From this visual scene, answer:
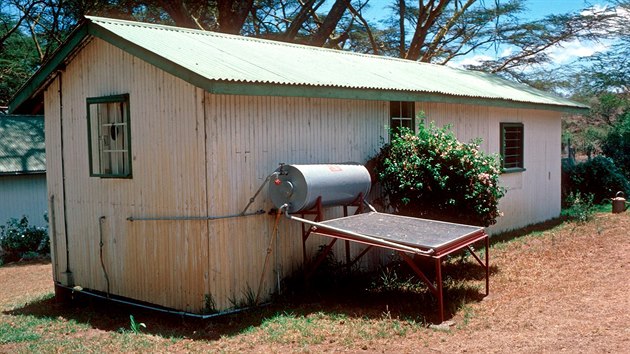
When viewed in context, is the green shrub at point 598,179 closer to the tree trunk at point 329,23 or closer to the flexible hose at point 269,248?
the tree trunk at point 329,23

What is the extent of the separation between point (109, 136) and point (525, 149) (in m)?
9.66

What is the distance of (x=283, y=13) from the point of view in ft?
84.6

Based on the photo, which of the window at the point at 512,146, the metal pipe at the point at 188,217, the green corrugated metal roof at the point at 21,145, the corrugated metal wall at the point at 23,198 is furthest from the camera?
the green corrugated metal roof at the point at 21,145

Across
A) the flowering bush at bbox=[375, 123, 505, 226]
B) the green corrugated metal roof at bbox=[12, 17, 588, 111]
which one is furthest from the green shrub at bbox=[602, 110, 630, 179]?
the flowering bush at bbox=[375, 123, 505, 226]

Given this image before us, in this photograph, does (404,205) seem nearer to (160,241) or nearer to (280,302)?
(280,302)

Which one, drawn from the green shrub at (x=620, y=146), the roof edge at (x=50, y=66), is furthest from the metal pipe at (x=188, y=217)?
the green shrub at (x=620, y=146)

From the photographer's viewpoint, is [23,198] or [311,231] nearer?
[311,231]

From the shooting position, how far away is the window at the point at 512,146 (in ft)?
48.7

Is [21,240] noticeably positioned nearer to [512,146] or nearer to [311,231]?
[311,231]

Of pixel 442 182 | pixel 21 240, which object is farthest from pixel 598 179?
pixel 21 240

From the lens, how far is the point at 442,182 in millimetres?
10086

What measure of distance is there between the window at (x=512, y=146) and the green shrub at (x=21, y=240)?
11.4 m

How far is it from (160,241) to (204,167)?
1.39m

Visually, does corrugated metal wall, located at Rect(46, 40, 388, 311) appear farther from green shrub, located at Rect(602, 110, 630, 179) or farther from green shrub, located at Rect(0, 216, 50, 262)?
green shrub, located at Rect(602, 110, 630, 179)
